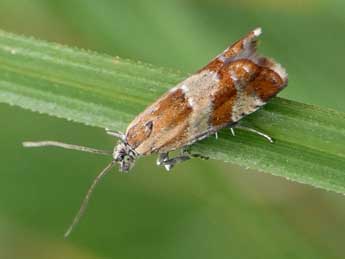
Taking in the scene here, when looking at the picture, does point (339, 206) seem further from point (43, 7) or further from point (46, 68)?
point (43, 7)

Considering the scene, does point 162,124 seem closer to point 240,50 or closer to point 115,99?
point 115,99

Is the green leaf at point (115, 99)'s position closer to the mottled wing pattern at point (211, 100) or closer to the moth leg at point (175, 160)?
the mottled wing pattern at point (211, 100)

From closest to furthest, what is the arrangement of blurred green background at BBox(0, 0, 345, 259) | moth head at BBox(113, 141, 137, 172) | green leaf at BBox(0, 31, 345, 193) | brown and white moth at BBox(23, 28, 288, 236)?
green leaf at BBox(0, 31, 345, 193)
brown and white moth at BBox(23, 28, 288, 236)
moth head at BBox(113, 141, 137, 172)
blurred green background at BBox(0, 0, 345, 259)

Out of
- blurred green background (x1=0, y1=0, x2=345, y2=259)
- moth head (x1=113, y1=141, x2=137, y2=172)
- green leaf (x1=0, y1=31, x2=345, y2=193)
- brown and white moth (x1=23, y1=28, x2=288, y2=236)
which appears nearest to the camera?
green leaf (x1=0, y1=31, x2=345, y2=193)

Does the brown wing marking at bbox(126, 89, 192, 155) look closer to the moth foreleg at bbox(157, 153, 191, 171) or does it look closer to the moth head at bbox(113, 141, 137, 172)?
the moth head at bbox(113, 141, 137, 172)

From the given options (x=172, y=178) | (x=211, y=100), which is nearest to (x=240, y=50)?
(x=211, y=100)

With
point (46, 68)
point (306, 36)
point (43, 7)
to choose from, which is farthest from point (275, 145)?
point (43, 7)

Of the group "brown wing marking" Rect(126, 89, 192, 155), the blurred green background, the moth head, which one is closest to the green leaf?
"brown wing marking" Rect(126, 89, 192, 155)
